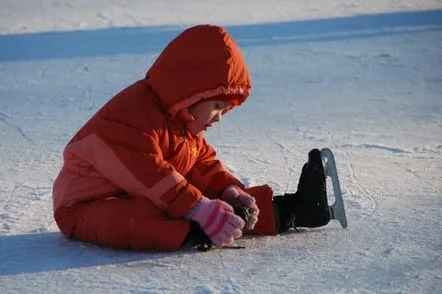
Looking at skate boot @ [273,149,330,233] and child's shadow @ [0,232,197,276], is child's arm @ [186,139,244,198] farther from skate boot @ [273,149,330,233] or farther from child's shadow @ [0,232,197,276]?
child's shadow @ [0,232,197,276]

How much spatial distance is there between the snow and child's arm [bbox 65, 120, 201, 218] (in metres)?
0.18

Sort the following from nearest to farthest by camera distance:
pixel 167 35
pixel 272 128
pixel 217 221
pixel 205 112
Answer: pixel 217 221 → pixel 205 112 → pixel 272 128 → pixel 167 35

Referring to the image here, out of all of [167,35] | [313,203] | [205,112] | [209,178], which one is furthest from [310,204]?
[167,35]

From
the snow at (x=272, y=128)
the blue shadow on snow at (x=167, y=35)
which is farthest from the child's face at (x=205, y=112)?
the blue shadow on snow at (x=167, y=35)

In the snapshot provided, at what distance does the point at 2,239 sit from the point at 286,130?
1961mm

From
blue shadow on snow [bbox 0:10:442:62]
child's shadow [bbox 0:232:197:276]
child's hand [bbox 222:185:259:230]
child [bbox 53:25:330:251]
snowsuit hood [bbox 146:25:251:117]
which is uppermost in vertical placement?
snowsuit hood [bbox 146:25:251:117]

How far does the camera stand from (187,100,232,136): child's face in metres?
3.33

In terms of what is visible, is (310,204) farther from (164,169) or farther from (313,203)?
(164,169)

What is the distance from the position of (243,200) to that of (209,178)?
200 millimetres

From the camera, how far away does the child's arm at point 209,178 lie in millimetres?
3523

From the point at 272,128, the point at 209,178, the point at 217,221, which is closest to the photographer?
the point at 217,221

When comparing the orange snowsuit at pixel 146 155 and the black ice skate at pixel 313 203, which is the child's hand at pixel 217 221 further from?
the black ice skate at pixel 313 203

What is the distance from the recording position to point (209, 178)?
3.54 meters

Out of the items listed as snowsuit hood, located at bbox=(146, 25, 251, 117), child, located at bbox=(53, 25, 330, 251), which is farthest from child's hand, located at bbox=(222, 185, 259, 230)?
snowsuit hood, located at bbox=(146, 25, 251, 117)
